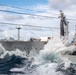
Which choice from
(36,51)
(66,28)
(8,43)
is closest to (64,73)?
(36,51)

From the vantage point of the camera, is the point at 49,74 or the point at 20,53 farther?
the point at 20,53

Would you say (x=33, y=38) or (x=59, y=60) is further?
(x=33, y=38)

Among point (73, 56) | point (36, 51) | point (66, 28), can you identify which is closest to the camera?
point (73, 56)

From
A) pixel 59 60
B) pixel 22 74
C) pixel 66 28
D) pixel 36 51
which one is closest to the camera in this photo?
pixel 22 74

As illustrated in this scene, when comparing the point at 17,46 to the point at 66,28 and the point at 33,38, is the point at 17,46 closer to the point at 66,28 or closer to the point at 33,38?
the point at 33,38

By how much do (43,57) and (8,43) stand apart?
19.2 meters

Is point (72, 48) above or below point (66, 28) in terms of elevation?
below

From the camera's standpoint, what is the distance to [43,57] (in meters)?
50.4

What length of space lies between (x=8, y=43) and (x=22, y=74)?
36.7 meters

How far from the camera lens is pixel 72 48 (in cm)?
5628

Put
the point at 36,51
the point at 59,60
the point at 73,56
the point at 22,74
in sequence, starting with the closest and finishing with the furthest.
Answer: the point at 22,74
the point at 59,60
the point at 73,56
the point at 36,51

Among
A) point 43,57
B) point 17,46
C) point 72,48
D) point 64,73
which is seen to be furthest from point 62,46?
point 64,73

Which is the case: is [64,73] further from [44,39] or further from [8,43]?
[44,39]

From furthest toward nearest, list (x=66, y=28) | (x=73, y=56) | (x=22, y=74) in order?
(x=66, y=28)
(x=73, y=56)
(x=22, y=74)
